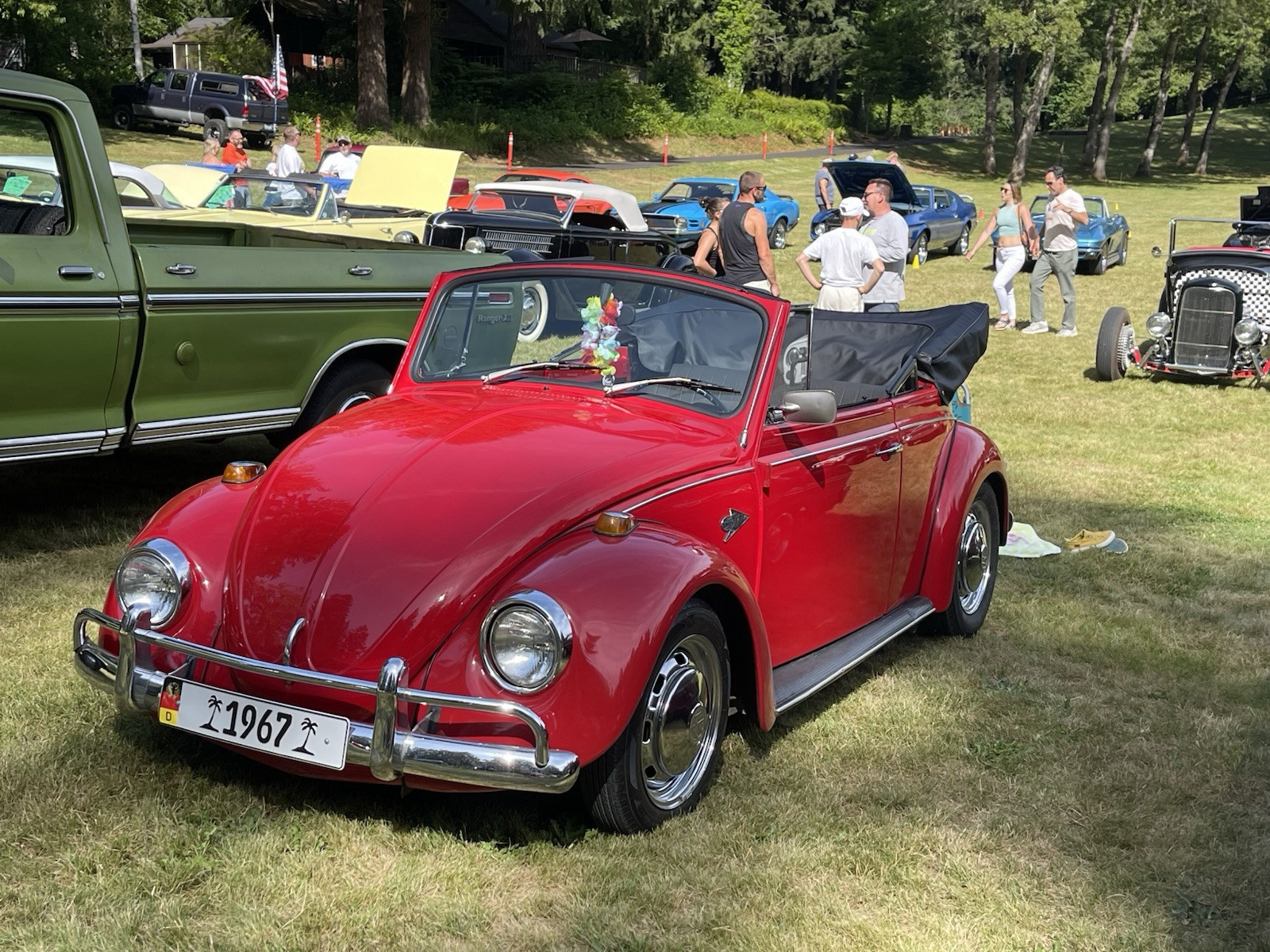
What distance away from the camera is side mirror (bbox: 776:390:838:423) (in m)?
4.29

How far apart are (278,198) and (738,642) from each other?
368 inches

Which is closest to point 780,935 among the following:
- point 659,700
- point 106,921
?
point 659,700

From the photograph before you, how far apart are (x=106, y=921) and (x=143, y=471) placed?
5166 mm

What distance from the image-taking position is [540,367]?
185 inches

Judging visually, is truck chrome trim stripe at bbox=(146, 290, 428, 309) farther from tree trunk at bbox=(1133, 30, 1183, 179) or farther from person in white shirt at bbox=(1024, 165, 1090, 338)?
tree trunk at bbox=(1133, 30, 1183, 179)

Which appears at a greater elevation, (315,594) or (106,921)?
(315,594)

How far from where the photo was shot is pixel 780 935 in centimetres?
331

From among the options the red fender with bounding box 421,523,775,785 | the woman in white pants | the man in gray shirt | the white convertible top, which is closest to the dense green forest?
the white convertible top

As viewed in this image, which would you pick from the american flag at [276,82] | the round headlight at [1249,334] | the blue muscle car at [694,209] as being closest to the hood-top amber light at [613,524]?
the round headlight at [1249,334]

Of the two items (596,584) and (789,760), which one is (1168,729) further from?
(596,584)

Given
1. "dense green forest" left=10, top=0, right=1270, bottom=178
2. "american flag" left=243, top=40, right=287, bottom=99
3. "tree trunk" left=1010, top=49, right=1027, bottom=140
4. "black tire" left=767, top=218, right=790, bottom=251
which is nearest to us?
"black tire" left=767, top=218, right=790, bottom=251

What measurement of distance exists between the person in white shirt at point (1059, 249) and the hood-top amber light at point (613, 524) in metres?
12.4

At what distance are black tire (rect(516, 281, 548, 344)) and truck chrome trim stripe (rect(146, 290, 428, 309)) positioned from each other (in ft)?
5.14

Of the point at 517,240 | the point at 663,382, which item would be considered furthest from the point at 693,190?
the point at 663,382
